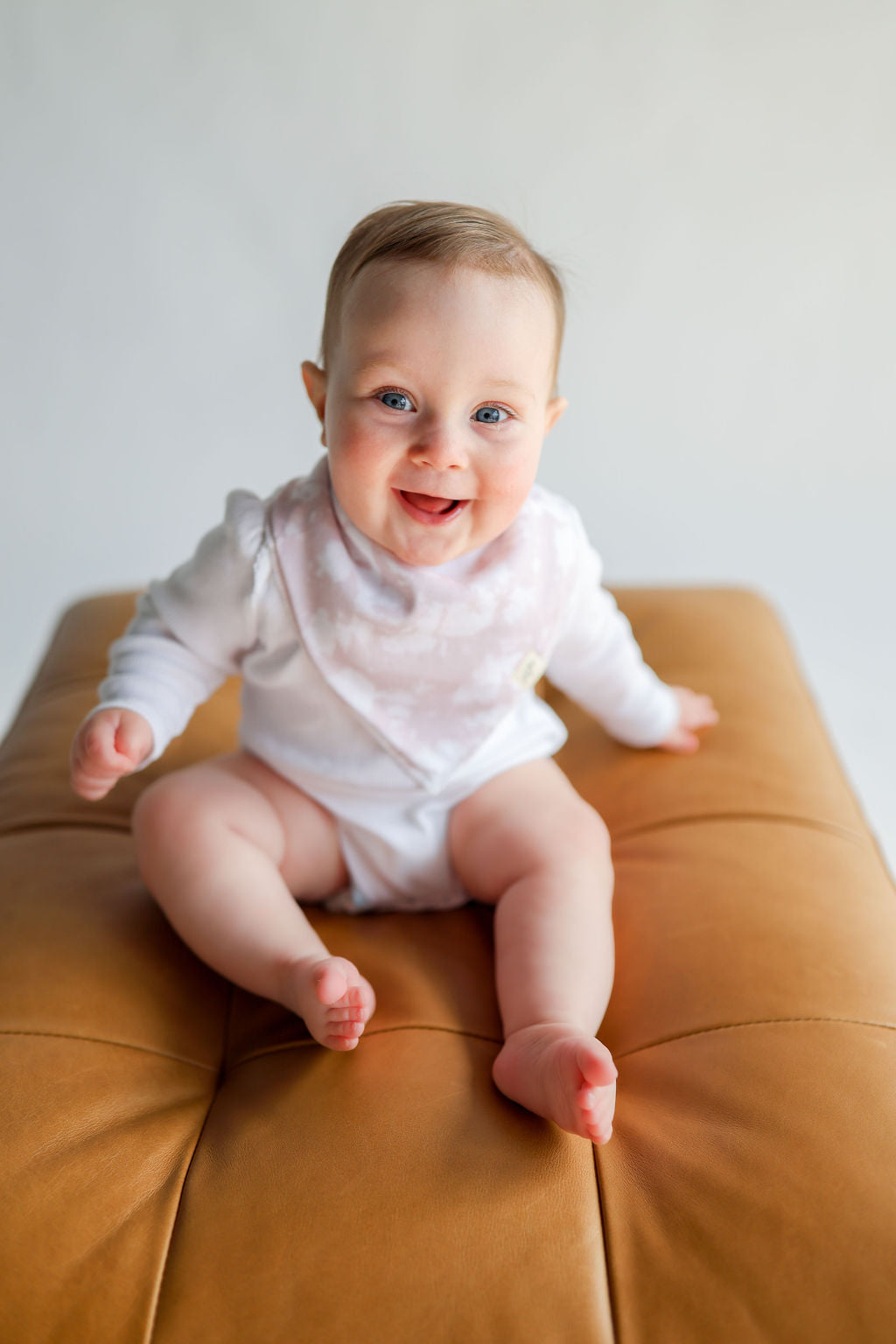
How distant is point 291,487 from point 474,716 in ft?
1.03

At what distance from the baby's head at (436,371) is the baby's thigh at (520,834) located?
0.29 metres

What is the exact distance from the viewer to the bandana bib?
1.37 metres

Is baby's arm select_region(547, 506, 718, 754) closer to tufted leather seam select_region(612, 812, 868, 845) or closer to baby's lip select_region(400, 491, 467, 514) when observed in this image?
tufted leather seam select_region(612, 812, 868, 845)

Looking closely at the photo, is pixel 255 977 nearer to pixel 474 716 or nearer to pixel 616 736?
pixel 474 716

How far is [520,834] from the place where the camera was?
1395 mm

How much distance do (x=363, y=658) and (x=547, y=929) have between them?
33cm

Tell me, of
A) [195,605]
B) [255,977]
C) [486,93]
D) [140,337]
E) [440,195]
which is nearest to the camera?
[255,977]

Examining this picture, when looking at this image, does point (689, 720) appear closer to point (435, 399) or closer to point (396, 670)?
point (396, 670)

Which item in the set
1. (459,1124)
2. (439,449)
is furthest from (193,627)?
(459,1124)

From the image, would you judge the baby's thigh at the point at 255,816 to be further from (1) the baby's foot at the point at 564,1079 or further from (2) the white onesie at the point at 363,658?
(1) the baby's foot at the point at 564,1079

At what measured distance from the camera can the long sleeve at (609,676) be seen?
1575mm

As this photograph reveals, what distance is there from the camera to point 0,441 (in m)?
3.02

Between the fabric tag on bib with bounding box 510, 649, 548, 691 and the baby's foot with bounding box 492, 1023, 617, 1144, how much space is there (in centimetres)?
41

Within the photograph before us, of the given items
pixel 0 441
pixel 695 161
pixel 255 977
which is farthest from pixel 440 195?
pixel 255 977
